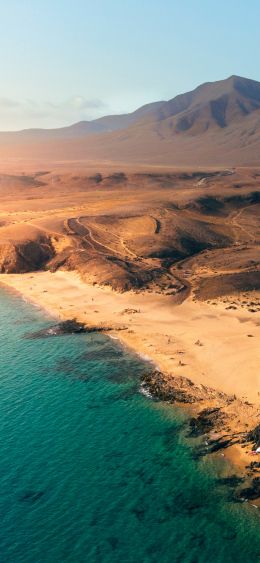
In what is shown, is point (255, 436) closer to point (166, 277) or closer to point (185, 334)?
point (185, 334)

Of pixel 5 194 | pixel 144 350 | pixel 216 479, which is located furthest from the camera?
pixel 5 194

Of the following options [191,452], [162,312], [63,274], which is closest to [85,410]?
[191,452]

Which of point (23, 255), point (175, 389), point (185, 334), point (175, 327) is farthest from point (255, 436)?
point (23, 255)

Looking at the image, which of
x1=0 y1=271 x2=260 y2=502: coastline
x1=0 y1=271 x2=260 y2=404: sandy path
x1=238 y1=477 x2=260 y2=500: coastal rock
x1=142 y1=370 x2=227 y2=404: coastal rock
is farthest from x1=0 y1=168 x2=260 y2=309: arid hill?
x1=238 y1=477 x2=260 y2=500: coastal rock

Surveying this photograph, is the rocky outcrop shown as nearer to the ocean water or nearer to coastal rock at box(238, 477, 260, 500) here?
the ocean water

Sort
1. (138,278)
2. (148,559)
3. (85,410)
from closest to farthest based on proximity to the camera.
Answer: (148,559) < (85,410) < (138,278)

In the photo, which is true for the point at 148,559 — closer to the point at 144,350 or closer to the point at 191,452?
the point at 191,452

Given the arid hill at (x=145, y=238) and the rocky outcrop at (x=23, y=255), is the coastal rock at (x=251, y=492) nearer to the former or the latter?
the arid hill at (x=145, y=238)
